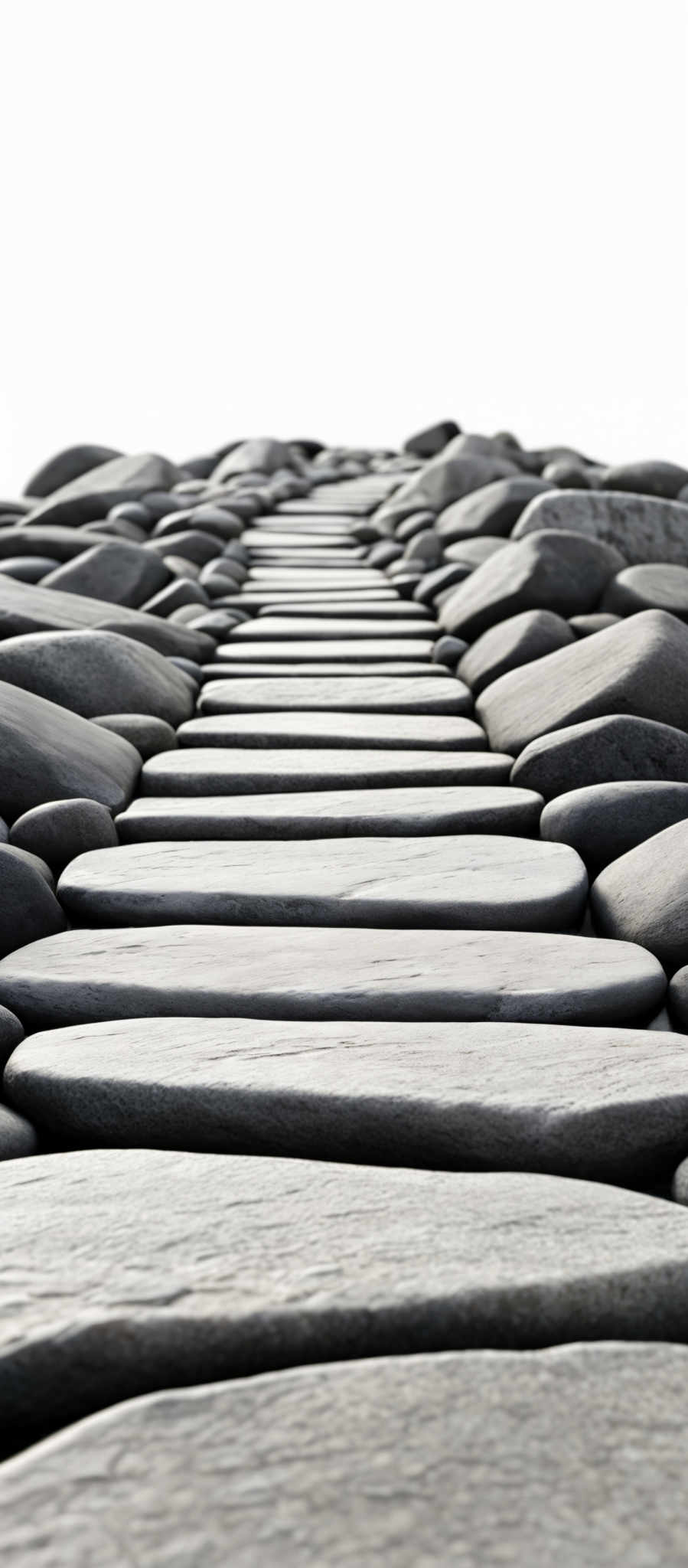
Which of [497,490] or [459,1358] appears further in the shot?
[497,490]

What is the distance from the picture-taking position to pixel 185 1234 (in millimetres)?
992

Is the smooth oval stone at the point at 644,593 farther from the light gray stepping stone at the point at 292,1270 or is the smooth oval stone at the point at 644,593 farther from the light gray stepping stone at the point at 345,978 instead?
the light gray stepping stone at the point at 292,1270

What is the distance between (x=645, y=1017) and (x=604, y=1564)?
2.70 ft

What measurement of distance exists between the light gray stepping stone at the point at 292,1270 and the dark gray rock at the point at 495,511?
393 centimetres

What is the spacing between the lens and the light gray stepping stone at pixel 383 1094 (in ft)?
3.87

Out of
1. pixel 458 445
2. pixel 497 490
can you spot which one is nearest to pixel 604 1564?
pixel 497 490

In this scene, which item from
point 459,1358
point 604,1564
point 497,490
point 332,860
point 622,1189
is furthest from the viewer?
point 497,490

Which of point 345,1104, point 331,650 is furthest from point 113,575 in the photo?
point 345,1104

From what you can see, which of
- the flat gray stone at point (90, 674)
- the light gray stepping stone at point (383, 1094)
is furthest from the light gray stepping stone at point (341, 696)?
the light gray stepping stone at point (383, 1094)

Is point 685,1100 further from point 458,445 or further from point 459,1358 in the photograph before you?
point 458,445

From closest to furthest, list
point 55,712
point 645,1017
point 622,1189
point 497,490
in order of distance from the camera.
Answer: point 622,1189 → point 645,1017 → point 55,712 → point 497,490

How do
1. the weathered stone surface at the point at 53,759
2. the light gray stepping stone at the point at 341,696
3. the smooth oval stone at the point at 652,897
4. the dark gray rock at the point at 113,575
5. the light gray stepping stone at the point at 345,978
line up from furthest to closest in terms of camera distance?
the dark gray rock at the point at 113,575 < the light gray stepping stone at the point at 341,696 < the weathered stone surface at the point at 53,759 < the smooth oval stone at the point at 652,897 < the light gray stepping stone at the point at 345,978

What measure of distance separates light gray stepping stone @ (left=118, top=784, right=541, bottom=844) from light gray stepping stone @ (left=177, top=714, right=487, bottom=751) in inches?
16.7

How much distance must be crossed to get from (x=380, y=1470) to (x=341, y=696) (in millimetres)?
2317
